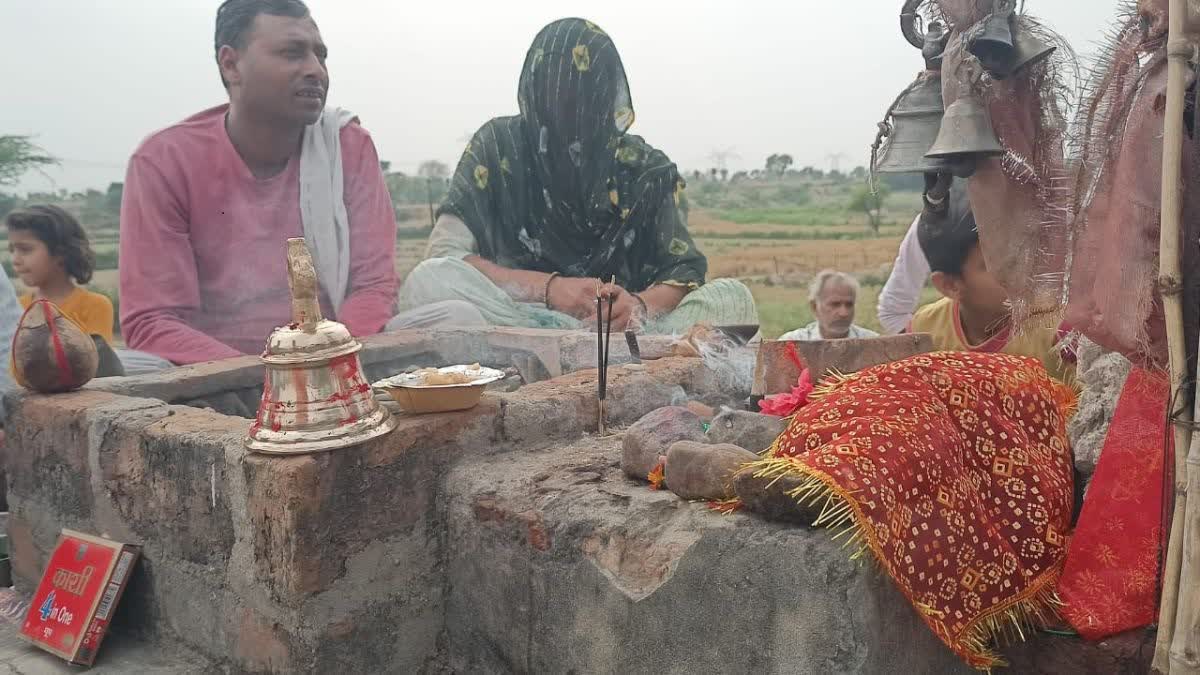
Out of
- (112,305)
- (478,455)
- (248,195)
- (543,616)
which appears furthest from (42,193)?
(543,616)

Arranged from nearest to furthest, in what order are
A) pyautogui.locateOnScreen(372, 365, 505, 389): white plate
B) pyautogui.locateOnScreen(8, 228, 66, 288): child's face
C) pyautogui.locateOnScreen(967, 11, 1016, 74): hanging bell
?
pyautogui.locateOnScreen(967, 11, 1016, 74): hanging bell < pyautogui.locateOnScreen(372, 365, 505, 389): white plate < pyautogui.locateOnScreen(8, 228, 66, 288): child's face

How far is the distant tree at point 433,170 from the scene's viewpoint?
5935mm

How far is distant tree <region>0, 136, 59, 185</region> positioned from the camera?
4.46m

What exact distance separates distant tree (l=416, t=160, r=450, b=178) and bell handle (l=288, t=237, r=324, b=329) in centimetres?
364

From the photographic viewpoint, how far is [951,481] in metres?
1.93

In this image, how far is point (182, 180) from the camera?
457 cm

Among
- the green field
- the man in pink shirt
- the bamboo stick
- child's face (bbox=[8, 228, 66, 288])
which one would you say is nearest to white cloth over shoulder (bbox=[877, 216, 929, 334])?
the green field

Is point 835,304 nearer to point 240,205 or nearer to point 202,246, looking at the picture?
point 240,205

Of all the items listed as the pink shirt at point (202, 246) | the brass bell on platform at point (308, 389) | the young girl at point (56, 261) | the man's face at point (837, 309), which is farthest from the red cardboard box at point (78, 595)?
the man's face at point (837, 309)

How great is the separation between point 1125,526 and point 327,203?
4227 millimetres

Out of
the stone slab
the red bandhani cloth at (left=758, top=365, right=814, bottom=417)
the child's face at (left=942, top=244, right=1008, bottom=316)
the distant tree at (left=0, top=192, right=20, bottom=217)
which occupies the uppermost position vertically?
the distant tree at (left=0, top=192, right=20, bottom=217)

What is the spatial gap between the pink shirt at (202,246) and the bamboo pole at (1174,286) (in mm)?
4092

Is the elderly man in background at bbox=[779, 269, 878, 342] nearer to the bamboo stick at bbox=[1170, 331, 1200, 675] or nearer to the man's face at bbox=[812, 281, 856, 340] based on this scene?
the man's face at bbox=[812, 281, 856, 340]

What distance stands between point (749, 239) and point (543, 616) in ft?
19.6
